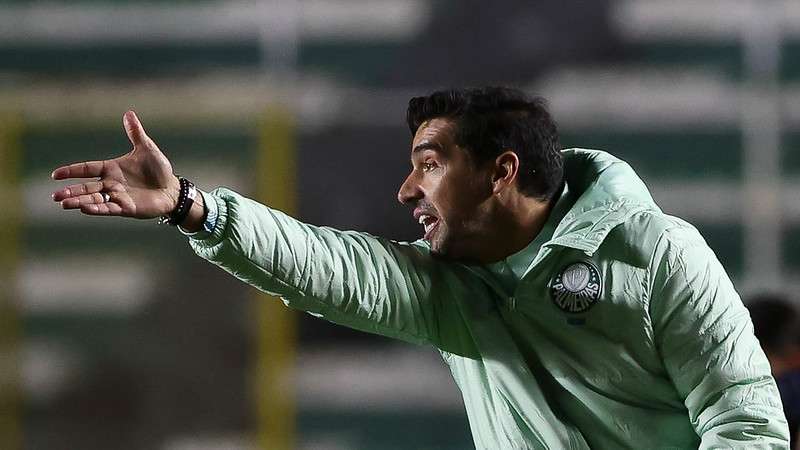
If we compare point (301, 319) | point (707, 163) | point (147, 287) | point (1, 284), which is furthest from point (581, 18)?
point (1, 284)

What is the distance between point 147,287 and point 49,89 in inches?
34.6

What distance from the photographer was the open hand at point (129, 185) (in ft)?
6.41

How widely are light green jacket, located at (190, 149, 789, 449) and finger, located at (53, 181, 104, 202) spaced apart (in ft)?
0.59

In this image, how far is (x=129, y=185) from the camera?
79.1 inches

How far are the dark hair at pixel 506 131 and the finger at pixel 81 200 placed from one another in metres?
0.65

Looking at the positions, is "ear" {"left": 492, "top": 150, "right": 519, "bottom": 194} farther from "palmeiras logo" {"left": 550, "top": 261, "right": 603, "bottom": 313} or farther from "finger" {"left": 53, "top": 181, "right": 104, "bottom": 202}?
"finger" {"left": 53, "top": 181, "right": 104, "bottom": 202}

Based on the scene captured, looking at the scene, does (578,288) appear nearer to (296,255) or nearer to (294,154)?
(296,255)

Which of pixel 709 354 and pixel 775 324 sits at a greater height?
pixel 709 354

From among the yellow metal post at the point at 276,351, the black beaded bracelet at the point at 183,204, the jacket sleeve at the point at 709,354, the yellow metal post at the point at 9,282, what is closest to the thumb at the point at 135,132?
the black beaded bracelet at the point at 183,204

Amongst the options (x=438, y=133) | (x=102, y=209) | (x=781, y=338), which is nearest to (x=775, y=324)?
(x=781, y=338)

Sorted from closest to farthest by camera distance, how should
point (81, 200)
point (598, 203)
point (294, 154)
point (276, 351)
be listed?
1. point (81, 200)
2. point (598, 203)
3. point (276, 351)
4. point (294, 154)

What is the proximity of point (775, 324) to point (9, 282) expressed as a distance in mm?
3006

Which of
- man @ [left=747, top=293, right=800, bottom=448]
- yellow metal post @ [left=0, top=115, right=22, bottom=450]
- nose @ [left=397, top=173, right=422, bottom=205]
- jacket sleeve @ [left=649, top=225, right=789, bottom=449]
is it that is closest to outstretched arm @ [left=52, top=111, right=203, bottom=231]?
nose @ [left=397, top=173, right=422, bottom=205]

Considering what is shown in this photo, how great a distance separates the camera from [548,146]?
232cm
